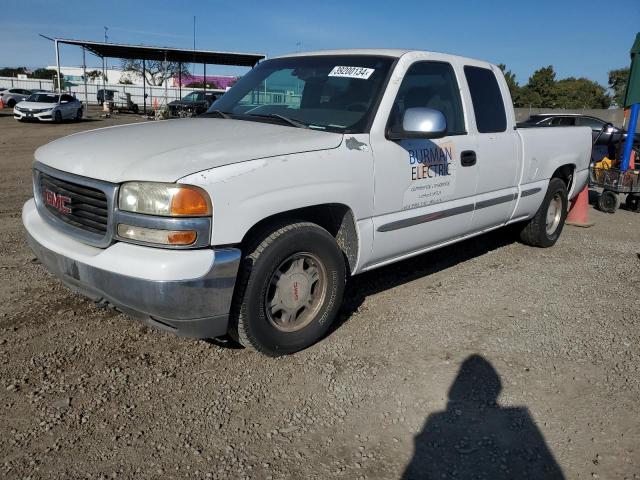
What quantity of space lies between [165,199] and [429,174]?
81.6 inches

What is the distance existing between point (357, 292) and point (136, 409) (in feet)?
7.43

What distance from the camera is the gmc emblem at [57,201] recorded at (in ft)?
10.5

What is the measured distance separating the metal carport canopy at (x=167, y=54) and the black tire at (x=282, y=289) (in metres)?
29.4

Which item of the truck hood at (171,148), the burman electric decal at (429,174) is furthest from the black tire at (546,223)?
the truck hood at (171,148)

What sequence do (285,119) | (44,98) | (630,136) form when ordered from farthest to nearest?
(44,98) → (630,136) → (285,119)

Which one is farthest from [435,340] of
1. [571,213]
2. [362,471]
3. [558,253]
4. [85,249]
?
[571,213]

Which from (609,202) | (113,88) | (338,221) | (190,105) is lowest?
(609,202)

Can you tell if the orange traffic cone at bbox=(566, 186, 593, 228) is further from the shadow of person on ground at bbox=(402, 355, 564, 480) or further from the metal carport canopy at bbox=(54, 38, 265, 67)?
the metal carport canopy at bbox=(54, 38, 265, 67)

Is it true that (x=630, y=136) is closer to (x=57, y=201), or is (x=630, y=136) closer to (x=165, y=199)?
(x=165, y=199)

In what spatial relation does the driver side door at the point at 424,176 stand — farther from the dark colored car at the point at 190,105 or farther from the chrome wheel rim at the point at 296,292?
the dark colored car at the point at 190,105

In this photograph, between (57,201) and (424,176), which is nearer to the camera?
(57,201)

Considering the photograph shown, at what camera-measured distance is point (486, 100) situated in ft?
16.0

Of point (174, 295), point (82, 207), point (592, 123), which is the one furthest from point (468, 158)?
point (592, 123)

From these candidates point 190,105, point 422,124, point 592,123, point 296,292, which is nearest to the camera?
point 296,292
